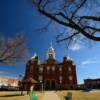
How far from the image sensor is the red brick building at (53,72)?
69.9m

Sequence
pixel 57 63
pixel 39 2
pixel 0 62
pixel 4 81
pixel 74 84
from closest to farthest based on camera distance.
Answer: pixel 39 2 < pixel 0 62 < pixel 74 84 < pixel 57 63 < pixel 4 81

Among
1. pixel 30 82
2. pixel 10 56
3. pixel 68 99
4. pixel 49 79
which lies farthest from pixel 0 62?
pixel 49 79

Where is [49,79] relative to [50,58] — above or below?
below

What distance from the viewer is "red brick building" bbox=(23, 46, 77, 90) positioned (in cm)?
6994

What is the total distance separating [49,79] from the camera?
231 feet

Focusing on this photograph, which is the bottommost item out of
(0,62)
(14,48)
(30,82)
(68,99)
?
(68,99)

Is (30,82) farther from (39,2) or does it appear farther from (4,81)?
(4,81)

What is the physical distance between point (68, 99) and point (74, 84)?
59.9 metres

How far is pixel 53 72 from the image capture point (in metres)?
71.9

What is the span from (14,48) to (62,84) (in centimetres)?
3405

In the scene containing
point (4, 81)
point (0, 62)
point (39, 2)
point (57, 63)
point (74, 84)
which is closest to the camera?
point (39, 2)

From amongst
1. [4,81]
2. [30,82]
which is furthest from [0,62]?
[4,81]

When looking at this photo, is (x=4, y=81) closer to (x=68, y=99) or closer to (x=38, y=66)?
(x=38, y=66)

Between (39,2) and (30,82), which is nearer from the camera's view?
(39,2)
